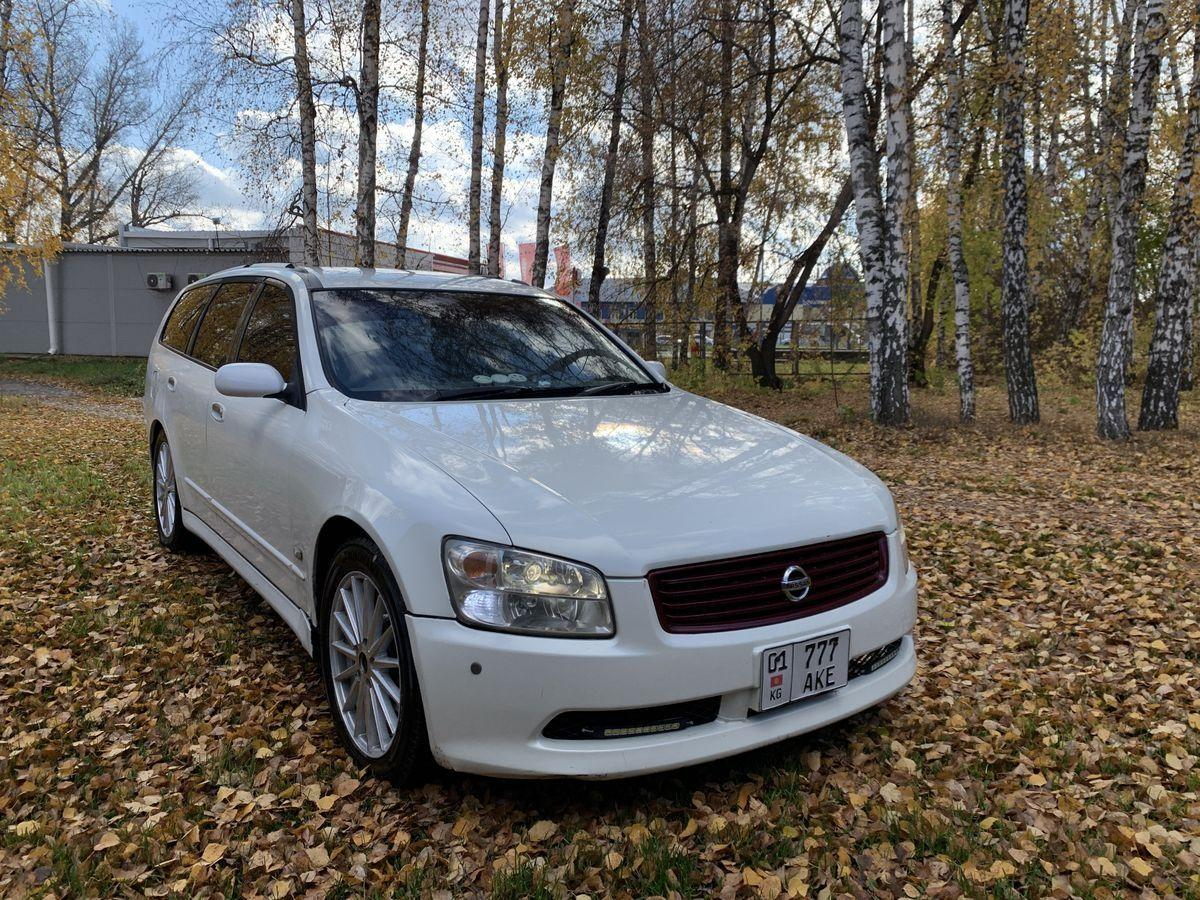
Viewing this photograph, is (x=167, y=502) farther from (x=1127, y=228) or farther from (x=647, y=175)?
(x=647, y=175)

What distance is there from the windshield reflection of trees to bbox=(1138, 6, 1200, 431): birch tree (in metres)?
9.01

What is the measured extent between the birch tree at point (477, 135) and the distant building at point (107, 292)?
19.1 feet

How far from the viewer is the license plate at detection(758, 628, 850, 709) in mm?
2357

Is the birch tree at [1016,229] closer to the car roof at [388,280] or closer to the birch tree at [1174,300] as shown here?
the birch tree at [1174,300]

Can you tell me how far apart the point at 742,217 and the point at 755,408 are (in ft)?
11.9

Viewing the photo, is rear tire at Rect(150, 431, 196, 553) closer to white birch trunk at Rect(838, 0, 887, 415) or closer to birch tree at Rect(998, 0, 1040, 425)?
white birch trunk at Rect(838, 0, 887, 415)

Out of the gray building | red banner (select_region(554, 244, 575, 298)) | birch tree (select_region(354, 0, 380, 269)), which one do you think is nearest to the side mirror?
birch tree (select_region(354, 0, 380, 269))

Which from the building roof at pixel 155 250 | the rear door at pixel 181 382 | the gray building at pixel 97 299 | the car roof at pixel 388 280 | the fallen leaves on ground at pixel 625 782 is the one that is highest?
the building roof at pixel 155 250

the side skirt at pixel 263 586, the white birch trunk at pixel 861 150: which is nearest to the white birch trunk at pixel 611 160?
the white birch trunk at pixel 861 150

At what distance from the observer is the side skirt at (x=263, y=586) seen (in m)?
3.15

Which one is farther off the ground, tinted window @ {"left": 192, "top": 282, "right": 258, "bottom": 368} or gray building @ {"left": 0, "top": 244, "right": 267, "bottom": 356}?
gray building @ {"left": 0, "top": 244, "right": 267, "bottom": 356}

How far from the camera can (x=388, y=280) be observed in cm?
400

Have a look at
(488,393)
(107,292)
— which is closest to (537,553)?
(488,393)

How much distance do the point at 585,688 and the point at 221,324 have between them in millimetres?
3339
